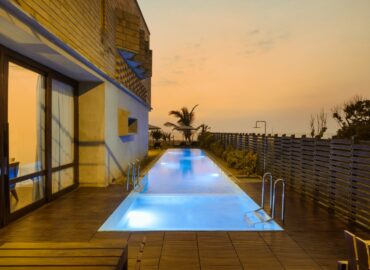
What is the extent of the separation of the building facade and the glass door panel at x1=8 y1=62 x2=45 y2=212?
2 centimetres

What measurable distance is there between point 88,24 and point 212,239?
4.95 metres

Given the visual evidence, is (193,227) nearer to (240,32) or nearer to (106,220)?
(106,220)

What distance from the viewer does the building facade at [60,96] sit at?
13.1 feet

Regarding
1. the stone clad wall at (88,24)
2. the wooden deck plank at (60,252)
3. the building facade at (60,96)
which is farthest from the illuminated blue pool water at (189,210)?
the stone clad wall at (88,24)

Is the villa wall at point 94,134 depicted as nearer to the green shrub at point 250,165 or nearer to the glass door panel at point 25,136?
the glass door panel at point 25,136

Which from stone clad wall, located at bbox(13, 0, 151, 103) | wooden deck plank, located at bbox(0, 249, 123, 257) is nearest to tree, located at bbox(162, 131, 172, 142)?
stone clad wall, located at bbox(13, 0, 151, 103)

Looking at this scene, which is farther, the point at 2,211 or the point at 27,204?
the point at 27,204

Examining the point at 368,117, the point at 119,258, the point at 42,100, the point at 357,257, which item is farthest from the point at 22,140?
the point at 368,117

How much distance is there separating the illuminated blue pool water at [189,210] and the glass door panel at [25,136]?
1549mm

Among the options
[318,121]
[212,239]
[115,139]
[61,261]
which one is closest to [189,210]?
[212,239]

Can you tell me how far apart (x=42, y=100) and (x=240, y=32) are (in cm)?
1221

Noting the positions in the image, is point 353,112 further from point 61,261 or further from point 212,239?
point 61,261

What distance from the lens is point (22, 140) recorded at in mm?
4676

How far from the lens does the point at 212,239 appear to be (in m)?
3.63
